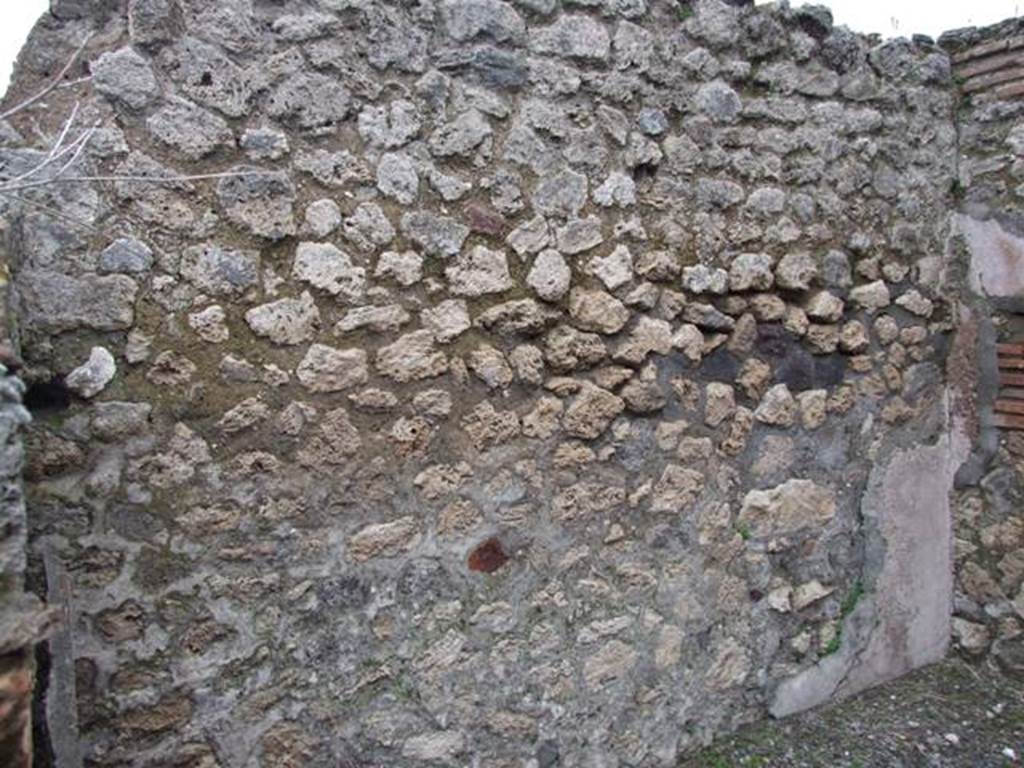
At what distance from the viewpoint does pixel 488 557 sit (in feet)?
7.67

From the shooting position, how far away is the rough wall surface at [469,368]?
1.90 metres

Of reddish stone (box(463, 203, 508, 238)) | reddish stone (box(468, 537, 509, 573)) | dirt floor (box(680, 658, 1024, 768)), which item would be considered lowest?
dirt floor (box(680, 658, 1024, 768))

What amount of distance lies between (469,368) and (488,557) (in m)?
0.51

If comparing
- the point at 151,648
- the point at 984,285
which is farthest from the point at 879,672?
the point at 151,648

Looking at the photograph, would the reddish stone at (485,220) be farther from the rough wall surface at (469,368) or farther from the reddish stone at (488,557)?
the reddish stone at (488,557)

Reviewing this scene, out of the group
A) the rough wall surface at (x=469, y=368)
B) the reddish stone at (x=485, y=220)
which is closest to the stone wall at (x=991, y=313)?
the rough wall surface at (x=469, y=368)

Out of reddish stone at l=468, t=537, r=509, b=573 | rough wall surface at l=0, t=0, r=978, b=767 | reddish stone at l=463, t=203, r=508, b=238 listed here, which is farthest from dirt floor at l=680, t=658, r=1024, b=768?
reddish stone at l=463, t=203, r=508, b=238

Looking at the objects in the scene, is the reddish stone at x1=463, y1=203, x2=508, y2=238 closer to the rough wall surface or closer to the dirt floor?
the rough wall surface

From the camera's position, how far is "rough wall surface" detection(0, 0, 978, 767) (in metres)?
1.90

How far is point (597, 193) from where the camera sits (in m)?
2.43

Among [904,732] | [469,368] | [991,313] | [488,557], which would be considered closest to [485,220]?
[469,368]

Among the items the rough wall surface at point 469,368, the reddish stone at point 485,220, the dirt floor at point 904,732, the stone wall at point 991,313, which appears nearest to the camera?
the rough wall surface at point 469,368

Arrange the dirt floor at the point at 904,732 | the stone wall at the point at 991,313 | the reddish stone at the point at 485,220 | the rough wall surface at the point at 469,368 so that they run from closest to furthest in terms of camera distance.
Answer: the rough wall surface at the point at 469,368
the reddish stone at the point at 485,220
the dirt floor at the point at 904,732
the stone wall at the point at 991,313

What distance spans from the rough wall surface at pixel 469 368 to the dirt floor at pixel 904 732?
0.09 meters
